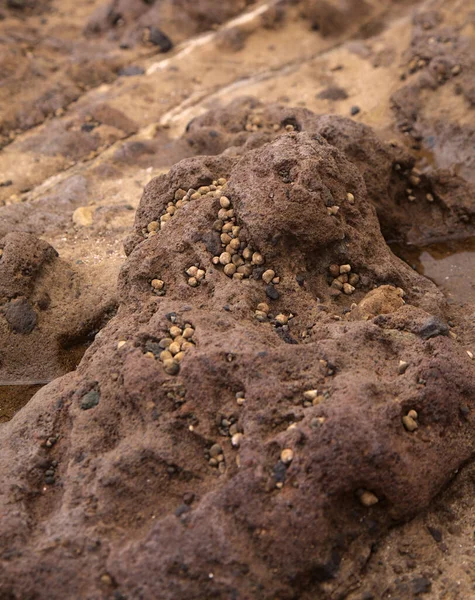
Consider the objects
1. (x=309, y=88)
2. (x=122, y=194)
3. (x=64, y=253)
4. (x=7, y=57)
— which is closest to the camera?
(x=64, y=253)

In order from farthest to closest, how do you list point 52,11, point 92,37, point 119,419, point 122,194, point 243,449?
point 52,11 → point 92,37 → point 122,194 → point 119,419 → point 243,449

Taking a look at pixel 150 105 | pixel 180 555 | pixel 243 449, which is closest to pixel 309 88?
pixel 150 105

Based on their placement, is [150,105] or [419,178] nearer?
[419,178]

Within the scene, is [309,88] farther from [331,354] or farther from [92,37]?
[331,354]

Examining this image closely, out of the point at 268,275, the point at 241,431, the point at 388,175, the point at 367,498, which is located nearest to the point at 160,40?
the point at 388,175

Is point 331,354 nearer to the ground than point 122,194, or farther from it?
farther from it
